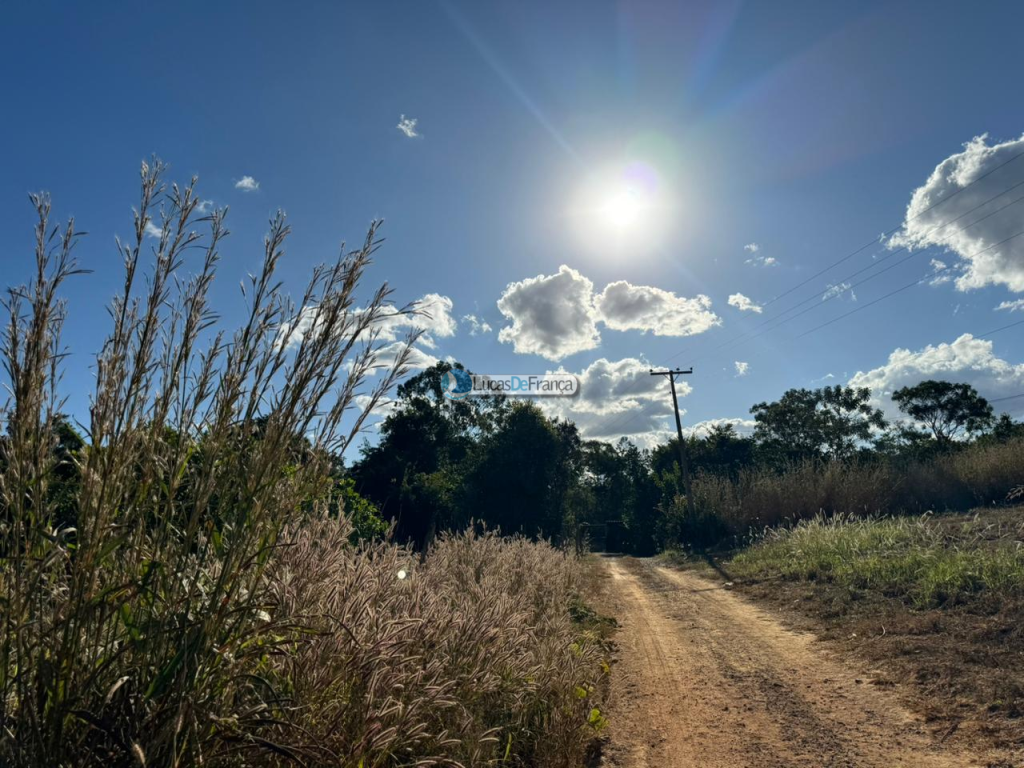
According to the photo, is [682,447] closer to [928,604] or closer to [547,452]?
[547,452]

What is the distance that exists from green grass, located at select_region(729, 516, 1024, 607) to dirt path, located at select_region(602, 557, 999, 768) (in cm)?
202

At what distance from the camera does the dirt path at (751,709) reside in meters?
3.90

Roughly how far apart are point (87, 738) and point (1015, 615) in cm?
771

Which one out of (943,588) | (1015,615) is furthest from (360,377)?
(943,588)

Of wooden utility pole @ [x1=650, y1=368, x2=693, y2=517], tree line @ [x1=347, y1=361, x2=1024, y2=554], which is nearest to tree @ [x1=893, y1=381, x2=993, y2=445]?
tree line @ [x1=347, y1=361, x2=1024, y2=554]

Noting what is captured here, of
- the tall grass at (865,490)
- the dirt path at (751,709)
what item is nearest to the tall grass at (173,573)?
the dirt path at (751,709)

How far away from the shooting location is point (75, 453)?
5.25ft

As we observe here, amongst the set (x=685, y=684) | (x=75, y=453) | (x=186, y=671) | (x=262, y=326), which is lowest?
(x=685, y=684)

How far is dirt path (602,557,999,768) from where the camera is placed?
12.8 feet

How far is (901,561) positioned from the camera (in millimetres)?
9023

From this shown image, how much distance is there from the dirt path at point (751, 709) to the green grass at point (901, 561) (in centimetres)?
202

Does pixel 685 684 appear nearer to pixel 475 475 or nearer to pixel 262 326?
pixel 262 326

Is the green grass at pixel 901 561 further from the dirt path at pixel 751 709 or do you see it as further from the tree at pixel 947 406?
the tree at pixel 947 406

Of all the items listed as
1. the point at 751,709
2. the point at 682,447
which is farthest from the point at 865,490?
the point at 751,709
